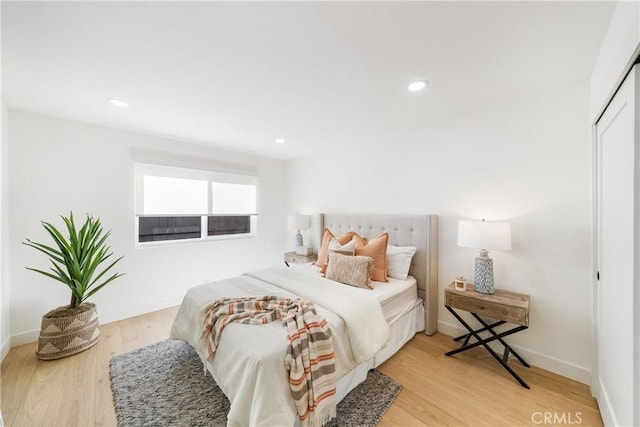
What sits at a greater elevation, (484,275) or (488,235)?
(488,235)

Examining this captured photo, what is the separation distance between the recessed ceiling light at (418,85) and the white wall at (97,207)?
3006 millimetres

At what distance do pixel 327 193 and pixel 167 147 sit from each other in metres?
2.42

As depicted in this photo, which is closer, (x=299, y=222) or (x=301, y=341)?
(x=301, y=341)

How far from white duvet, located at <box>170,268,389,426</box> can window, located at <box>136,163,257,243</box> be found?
164cm

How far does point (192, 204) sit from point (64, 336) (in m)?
1.97

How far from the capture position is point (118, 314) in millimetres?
3018

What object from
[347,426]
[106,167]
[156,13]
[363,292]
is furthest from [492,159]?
[106,167]

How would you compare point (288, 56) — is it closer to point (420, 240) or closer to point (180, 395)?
point (420, 240)

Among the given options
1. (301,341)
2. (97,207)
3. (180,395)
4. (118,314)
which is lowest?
(180,395)

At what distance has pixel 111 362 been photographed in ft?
7.19

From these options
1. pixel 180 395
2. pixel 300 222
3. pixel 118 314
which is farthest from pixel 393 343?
pixel 118 314

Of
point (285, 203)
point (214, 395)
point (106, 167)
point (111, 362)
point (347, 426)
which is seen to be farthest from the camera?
point (285, 203)

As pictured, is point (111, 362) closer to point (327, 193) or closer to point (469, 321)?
point (327, 193)

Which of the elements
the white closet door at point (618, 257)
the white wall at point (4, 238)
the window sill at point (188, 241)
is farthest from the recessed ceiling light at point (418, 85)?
the white wall at point (4, 238)
